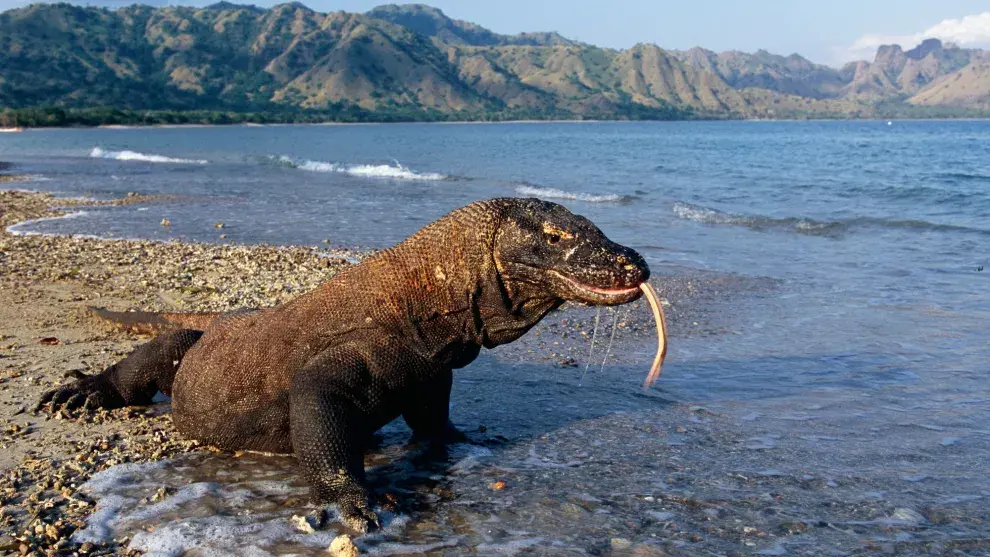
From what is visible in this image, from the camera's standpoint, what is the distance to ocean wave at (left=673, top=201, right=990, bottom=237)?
23502 millimetres

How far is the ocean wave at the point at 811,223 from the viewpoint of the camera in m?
23.5

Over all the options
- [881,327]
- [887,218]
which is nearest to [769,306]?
[881,327]

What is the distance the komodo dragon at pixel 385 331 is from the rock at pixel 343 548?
22 centimetres

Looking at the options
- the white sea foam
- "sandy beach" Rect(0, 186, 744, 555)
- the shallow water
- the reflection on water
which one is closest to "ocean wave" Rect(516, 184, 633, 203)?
the shallow water

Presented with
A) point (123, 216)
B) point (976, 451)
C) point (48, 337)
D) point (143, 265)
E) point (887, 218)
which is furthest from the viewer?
point (887, 218)

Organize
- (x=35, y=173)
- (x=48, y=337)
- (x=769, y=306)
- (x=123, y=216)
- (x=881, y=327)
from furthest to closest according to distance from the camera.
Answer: (x=35, y=173), (x=123, y=216), (x=769, y=306), (x=881, y=327), (x=48, y=337)

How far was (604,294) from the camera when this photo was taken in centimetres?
528

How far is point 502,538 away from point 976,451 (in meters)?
4.10

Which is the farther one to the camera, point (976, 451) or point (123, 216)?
point (123, 216)

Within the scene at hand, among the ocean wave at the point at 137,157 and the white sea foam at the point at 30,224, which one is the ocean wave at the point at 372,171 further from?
the white sea foam at the point at 30,224

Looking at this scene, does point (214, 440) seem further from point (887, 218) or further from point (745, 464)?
point (887, 218)

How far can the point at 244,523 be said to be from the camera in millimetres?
5273

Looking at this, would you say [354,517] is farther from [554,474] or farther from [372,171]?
[372,171]

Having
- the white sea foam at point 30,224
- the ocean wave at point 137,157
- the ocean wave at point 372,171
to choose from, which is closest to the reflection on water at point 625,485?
the white sea foam at point 30,224
